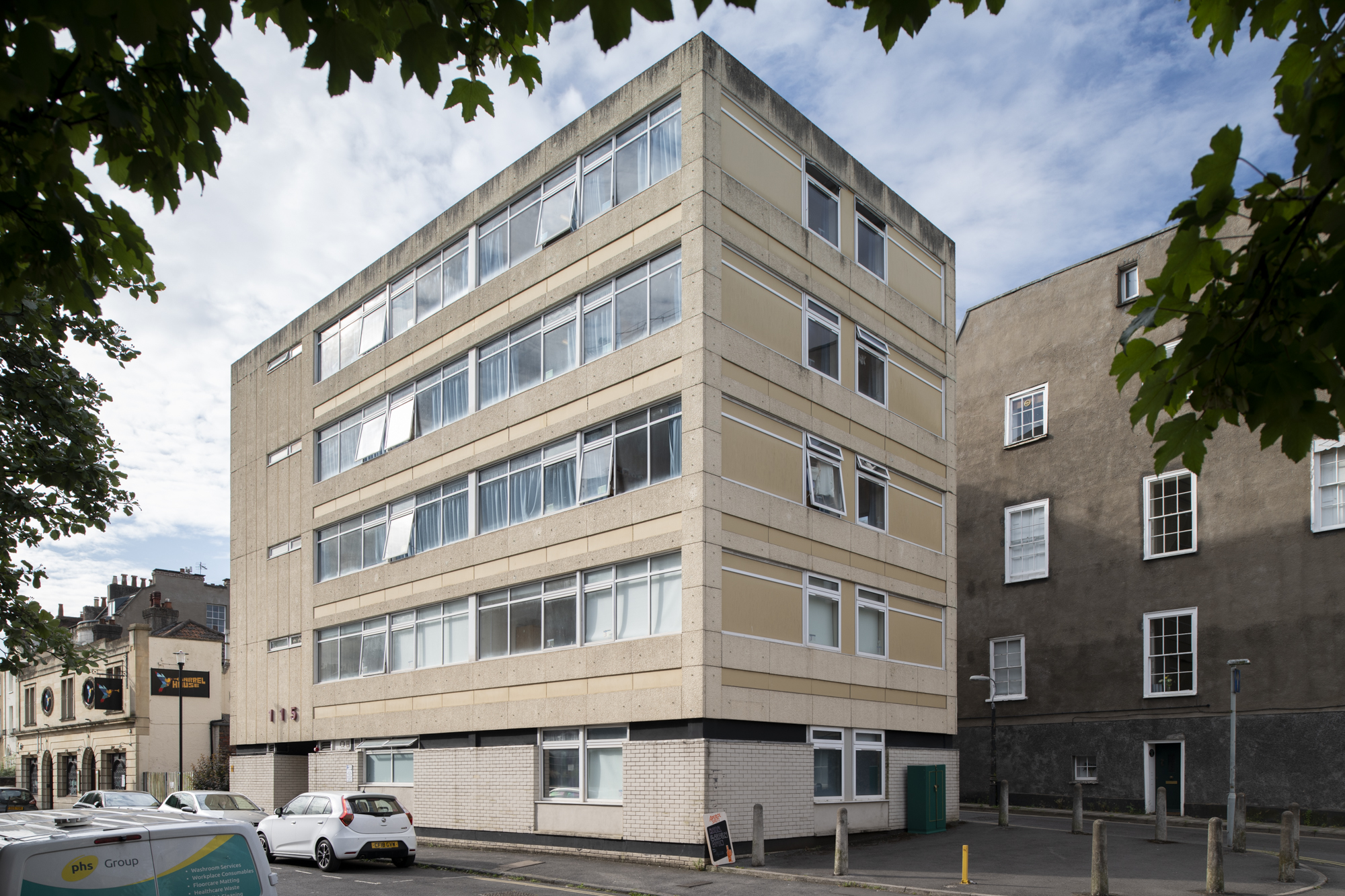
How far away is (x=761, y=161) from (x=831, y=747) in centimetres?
1273

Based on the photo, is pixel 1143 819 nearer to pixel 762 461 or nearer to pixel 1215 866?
pixel 1215 866

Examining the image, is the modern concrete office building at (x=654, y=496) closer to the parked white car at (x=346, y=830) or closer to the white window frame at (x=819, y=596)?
the white window frame at (x=819, y=596)

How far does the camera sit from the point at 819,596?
971 inches

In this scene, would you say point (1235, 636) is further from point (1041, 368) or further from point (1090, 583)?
point (1041, 368)

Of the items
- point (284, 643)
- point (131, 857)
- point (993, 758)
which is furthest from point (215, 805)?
point (993, 758)

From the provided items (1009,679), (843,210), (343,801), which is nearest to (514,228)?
(843,210)

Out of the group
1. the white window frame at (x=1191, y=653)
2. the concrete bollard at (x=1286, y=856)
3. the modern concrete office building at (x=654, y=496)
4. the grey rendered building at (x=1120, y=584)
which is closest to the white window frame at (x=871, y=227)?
the modern concrete office building at (x=654, y=496)

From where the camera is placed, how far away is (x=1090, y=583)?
34.0 metres

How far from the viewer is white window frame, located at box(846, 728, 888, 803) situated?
24.9 m

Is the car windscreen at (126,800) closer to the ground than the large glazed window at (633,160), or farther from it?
closer to the ground

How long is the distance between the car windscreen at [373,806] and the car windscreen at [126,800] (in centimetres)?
924

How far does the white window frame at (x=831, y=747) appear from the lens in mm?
23734

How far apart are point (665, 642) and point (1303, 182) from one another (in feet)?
61.0

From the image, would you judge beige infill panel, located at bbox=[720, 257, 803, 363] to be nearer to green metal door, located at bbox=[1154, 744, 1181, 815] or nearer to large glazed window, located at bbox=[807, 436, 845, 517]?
large glazed window, located at bbox=[807, 436, 845, 517]
